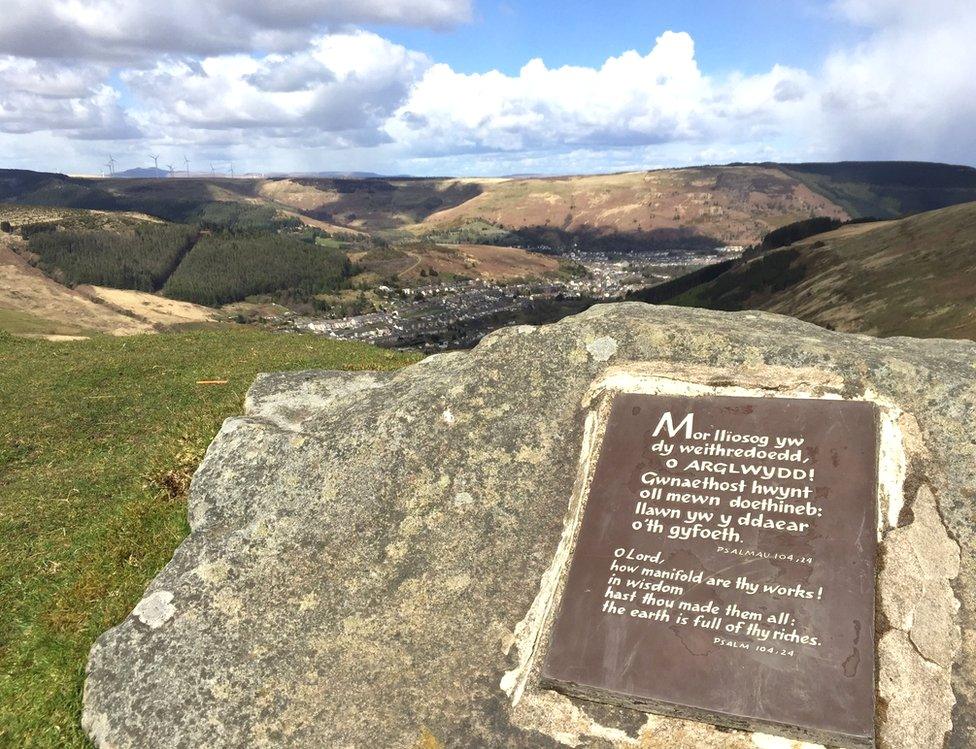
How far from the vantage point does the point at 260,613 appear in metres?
8.04

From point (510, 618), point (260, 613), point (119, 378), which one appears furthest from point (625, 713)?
point (119, 378)

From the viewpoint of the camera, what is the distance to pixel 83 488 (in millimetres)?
15523

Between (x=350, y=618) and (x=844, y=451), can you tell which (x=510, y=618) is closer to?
(x=350, y=618)

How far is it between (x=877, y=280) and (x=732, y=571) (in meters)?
117

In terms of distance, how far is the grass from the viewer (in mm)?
8844

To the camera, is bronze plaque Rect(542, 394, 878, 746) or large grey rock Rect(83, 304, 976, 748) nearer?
bronze plaque Rect(542, 394, 878, 746)

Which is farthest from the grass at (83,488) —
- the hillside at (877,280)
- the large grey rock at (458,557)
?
the hillside at (877,280)

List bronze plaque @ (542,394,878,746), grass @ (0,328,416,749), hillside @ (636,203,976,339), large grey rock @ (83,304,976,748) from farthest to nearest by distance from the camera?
hillside @ (636,203,976,339), grass @ (0,328,416,749), large grey rock @ (83,304,976,748), bronze plaque @ (542,394,878,746)

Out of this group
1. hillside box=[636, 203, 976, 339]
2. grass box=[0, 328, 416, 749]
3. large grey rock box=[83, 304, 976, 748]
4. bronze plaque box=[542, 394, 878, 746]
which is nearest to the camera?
bronze plaque box=[542, 394, 878, 746]

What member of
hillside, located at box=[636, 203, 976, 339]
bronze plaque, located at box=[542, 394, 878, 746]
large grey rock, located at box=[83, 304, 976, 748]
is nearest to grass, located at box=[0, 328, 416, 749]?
large grey rock, located at box=[83, 304, 976, 748]

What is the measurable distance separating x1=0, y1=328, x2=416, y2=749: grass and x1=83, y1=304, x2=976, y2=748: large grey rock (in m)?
1.46

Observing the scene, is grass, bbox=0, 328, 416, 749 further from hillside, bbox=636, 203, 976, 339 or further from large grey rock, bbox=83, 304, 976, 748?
hillside, bbox=636, 203, 976, 339

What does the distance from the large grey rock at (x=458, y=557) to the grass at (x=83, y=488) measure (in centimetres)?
146

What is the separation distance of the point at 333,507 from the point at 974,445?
26.7 feet
